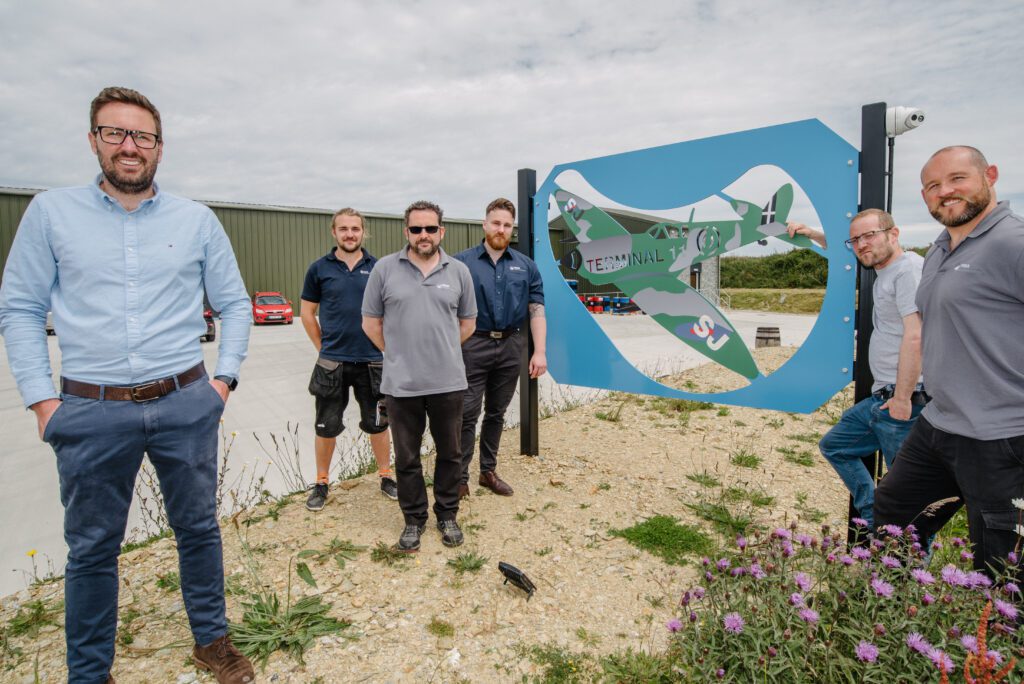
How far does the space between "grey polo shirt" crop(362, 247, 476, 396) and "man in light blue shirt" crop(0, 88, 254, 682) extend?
1038mm

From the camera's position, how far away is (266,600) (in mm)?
2566

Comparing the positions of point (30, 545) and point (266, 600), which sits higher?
point (266, 600)

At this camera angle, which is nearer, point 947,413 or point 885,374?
point 947,413

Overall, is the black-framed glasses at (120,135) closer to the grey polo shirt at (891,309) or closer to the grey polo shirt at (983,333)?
the grey polo shirt at (983,333)

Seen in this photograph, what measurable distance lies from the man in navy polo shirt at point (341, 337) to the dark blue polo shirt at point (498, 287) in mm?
698

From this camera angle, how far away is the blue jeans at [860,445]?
8.86ft

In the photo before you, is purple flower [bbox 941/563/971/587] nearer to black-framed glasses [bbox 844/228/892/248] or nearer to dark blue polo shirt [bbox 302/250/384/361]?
black-framed glasses [bbox 844/228/892/248]

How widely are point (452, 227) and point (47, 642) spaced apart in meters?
23.0

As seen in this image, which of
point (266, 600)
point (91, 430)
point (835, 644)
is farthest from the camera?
point (266, 600)

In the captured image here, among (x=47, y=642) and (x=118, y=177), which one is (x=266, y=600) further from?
(x=118, y=177)

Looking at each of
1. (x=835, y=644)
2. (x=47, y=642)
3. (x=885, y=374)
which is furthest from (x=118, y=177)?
(x=885, y=374)

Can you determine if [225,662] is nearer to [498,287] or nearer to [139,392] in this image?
[139,392]

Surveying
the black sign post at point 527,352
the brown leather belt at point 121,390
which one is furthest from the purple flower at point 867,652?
the black sign post at point 527,352

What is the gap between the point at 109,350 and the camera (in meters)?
1.91
